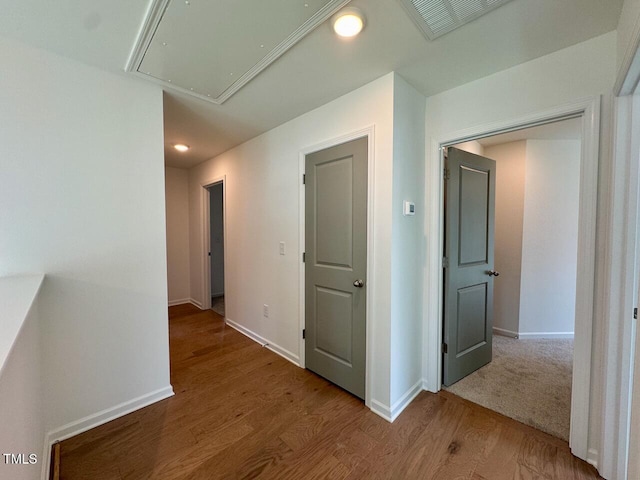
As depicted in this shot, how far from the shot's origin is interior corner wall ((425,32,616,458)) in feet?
4.63

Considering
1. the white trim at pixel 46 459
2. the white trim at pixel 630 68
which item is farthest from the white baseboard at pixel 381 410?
the white trim at pixel 630 68

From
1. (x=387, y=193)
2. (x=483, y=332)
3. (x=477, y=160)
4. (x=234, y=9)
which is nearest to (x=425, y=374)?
(x=483, y=332)

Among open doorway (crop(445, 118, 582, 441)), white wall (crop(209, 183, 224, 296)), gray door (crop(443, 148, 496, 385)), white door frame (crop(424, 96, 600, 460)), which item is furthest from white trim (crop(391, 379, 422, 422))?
white wall (crop(209, 183, 224, 296))

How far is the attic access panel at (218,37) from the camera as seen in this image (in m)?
1.25

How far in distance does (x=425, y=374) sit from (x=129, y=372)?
89.6 inches

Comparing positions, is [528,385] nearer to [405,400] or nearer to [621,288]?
[405,400]

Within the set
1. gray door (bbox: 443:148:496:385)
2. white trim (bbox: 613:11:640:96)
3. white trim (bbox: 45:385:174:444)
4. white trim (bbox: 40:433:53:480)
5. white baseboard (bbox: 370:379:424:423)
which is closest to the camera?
white trim (bbox: 613:11:640:96)

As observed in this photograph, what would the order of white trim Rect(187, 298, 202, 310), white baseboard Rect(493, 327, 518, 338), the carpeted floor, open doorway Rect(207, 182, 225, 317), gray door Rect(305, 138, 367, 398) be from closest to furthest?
gray door Rect(305, 138, 367, 398) → white baseboard Rect(493, 327, 518, 338) → the carpeted floor → white trim Rect(187, 298, 202, 310) → open doorway Rect(207, 182, 225, 317)

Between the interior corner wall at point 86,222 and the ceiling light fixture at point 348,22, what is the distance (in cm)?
142

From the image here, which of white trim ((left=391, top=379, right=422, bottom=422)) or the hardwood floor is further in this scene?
white trim ((left=391, top=379, right=422, bottom=422))

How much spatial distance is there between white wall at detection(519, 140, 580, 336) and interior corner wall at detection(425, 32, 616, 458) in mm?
1801

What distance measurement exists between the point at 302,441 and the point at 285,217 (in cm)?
181

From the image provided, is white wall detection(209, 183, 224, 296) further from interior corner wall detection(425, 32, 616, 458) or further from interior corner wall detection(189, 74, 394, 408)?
interior corner wall detection(425, 32, 616, 458)

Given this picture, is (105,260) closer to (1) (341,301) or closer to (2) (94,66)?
(2) (94,66)
